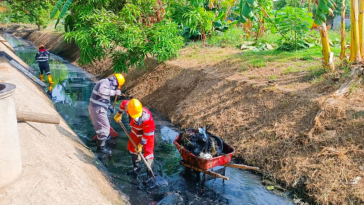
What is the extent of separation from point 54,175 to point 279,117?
569 centimetres

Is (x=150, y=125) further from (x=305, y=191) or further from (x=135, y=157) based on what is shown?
(x=305, y=191)

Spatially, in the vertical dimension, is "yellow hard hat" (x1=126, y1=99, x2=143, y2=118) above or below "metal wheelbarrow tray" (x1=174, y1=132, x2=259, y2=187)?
above

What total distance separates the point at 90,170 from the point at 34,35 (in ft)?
136

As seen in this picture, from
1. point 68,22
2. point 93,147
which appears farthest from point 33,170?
point 68,22

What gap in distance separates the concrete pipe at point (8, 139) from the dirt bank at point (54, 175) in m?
0.19

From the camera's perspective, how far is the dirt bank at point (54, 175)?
4141 millimetres

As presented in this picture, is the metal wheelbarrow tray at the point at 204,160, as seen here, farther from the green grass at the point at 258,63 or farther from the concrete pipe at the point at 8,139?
the green grass at the point at 258,63

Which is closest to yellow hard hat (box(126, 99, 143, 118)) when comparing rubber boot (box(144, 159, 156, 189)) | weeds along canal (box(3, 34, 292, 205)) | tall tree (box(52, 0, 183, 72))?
rubber boot (box(144, 159, 156, 189))

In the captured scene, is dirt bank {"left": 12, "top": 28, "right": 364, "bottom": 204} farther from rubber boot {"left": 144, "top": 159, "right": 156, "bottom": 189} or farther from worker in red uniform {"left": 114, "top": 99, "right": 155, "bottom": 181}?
worker in red uniform {"left": 114, "top": 99, "right": 155, "bottom": 181}

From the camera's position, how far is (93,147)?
8.42 metres

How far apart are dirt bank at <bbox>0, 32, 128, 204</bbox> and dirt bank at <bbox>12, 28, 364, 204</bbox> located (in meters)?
3.74

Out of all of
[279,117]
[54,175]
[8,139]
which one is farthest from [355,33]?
[8,139]

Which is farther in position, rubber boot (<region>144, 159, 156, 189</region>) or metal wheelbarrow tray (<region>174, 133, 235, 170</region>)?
rubber boot (<region>144, 159, 156, 189</region>)

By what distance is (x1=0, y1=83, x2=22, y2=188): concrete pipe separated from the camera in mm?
3923
